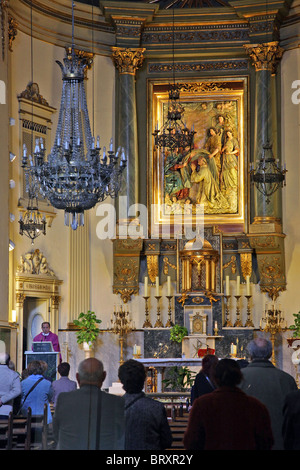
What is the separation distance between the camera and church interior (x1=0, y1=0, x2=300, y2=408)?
16.6 meters

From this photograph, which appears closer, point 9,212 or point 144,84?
point 9,212

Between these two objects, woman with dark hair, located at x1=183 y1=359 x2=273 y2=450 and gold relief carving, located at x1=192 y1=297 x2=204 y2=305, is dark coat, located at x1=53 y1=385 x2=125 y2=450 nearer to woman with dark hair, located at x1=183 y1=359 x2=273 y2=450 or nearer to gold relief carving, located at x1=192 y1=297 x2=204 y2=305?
woman with dark hair, located at x1=183 y1=359 x2=273 y2=450

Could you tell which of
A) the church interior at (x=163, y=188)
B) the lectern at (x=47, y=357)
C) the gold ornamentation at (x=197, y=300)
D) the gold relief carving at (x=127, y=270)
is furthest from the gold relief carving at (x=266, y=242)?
the lectern at (x=47, y=357)

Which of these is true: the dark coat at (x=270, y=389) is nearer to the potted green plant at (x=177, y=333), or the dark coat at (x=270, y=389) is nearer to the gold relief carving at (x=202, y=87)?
the potted green plant at (x=177, y=333)

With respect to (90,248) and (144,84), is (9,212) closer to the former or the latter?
(90,248)

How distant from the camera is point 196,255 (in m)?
16.9

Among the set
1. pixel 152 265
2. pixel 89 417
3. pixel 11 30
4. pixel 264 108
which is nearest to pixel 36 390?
pixel 89 417

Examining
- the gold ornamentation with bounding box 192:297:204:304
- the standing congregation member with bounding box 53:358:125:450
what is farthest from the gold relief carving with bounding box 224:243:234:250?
the standing congregation member with bounding box 53:358:125:450

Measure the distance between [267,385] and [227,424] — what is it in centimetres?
100

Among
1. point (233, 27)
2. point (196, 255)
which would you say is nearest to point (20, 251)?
point (196, 255)

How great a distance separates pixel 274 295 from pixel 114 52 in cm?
596

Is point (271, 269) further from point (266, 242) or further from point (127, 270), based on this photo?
point (127, 270)

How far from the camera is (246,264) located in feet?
56.5

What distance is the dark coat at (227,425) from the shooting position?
4.75m
